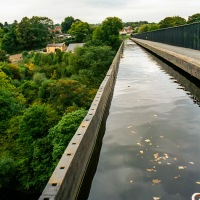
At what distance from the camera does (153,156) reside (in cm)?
535

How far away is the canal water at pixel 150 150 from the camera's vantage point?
169 inches

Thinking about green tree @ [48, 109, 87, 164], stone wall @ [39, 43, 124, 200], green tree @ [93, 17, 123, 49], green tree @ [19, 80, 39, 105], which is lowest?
green tree @ [19, 80, 39, 105]

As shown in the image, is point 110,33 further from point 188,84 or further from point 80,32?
point 188,84

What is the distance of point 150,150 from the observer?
18.5ft

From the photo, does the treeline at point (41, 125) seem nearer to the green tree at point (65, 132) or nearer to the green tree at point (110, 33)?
the green tree at point (65, 132)

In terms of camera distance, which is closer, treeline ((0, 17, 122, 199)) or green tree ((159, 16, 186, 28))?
treeline ((0, 17, 122, 199))

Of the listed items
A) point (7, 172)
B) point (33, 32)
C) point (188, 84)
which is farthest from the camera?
point (33, 32)

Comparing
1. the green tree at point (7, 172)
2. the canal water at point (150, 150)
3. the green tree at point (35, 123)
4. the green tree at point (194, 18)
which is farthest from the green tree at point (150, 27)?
the canal water at point (150, 150)

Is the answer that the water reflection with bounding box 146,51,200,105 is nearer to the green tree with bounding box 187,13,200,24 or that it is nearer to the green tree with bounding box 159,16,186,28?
the green tree with bounding box 187,13,200,24

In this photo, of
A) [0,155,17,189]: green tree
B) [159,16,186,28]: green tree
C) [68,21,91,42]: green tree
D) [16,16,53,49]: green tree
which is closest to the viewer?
[0,155,17,189]: green tree

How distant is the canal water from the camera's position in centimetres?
430

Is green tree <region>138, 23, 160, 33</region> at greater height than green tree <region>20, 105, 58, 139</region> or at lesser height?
greater

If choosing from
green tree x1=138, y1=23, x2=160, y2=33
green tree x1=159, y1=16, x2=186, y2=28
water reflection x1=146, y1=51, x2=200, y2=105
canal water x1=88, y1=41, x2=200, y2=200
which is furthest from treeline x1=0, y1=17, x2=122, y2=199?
green tree x1=138, y1=23, x2=160, y2=33

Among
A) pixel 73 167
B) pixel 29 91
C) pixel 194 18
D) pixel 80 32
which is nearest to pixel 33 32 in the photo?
pixel 80 32
